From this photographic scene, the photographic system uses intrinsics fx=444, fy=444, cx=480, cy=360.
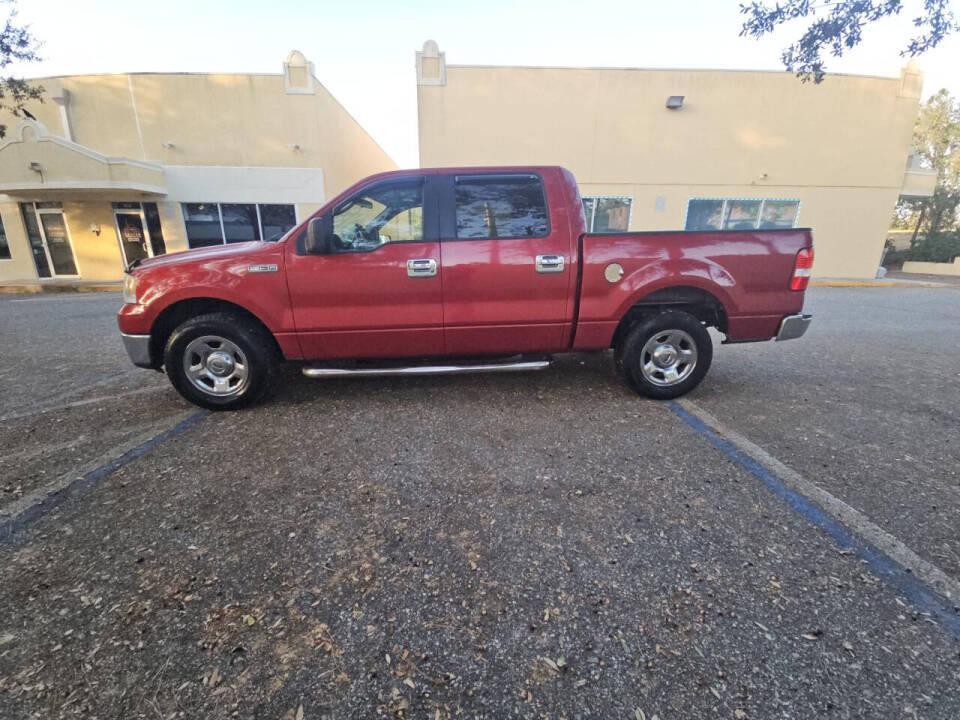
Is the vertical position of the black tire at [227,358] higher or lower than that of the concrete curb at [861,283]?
higher

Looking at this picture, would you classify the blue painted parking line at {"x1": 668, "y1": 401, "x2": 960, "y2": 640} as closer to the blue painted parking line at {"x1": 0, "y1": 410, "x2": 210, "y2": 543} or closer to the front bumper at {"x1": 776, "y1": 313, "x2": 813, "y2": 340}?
the front bumper at {"x1": 776, "y1": 313, "x2": 813, "y2": 340}

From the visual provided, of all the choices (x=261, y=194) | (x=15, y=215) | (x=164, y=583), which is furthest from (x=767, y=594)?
(x=15, y=215)

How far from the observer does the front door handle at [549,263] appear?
12.6ft

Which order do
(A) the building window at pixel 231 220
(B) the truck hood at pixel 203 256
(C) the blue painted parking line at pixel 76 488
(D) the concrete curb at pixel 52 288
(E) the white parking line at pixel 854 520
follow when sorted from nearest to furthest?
(E) the white parking line at pixel 854 520 → (C) the blue painted parking line at pixel 76 488 → (B) the truck hood at pixel 203 256 → (D) the concrete curb at pixel 52 288 → (A) the building window at pixel 231 220

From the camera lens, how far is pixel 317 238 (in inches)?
142

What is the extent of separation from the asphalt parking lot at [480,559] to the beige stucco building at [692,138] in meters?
13.4

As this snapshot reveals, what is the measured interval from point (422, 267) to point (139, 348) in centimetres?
251

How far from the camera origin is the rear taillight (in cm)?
396

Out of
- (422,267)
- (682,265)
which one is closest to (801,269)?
(682,265)

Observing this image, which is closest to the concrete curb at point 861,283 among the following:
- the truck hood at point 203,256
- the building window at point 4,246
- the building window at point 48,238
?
the truck hood at point 203,256

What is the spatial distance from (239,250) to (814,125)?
64.7 feet

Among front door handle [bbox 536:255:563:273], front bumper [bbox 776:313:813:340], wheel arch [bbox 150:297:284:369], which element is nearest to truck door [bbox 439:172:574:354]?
front door handle [bbox 536:255:563:273]

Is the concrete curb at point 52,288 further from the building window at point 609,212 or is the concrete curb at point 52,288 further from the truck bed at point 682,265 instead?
the truck bed at point 682,265

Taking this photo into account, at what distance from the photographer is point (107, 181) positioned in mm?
14141
